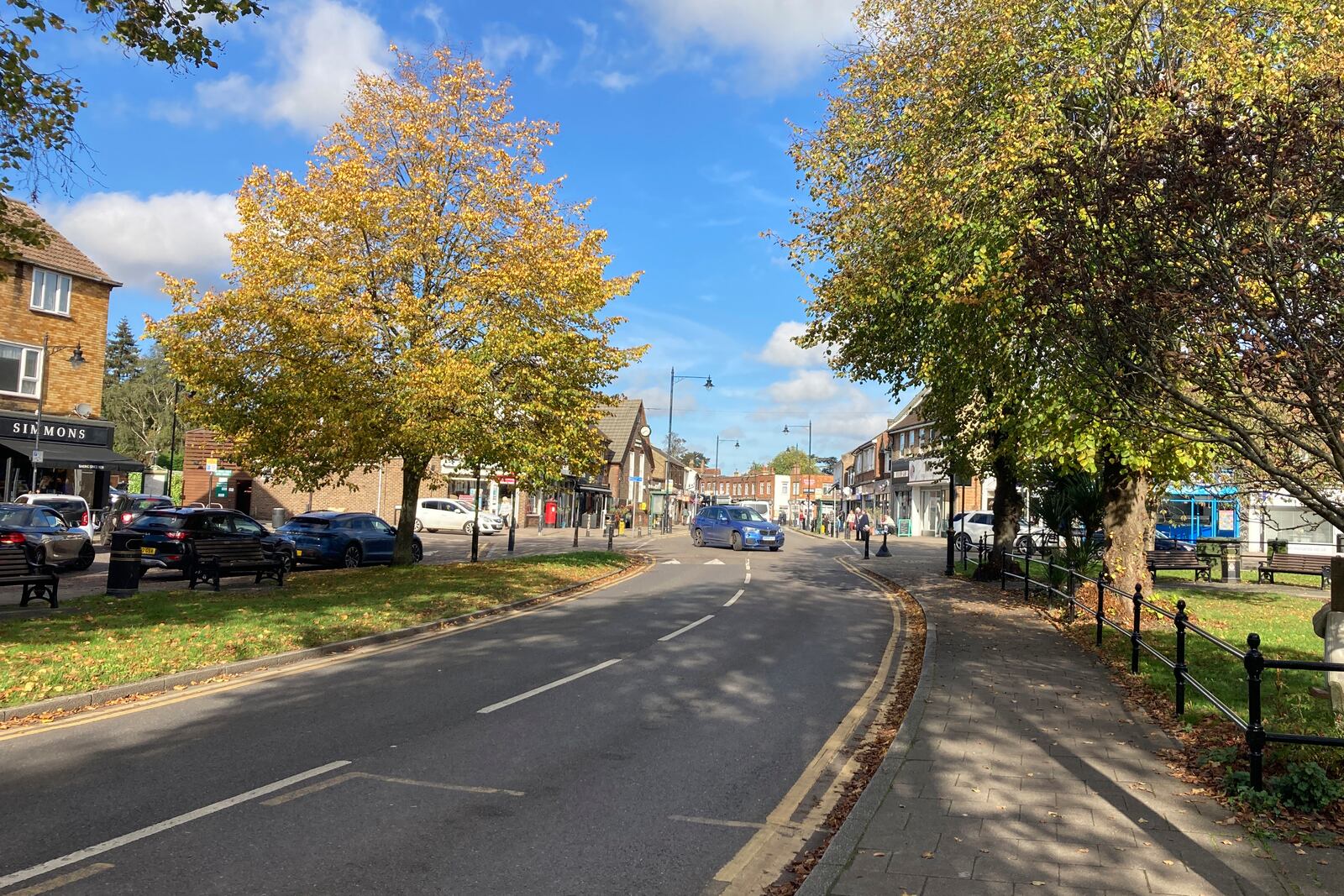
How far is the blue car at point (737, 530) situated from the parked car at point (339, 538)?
14.7 metres

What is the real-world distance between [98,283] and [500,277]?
883 inches

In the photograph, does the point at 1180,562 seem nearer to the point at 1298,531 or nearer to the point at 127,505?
the point at 1298,531

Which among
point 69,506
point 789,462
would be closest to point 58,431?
point 69,506

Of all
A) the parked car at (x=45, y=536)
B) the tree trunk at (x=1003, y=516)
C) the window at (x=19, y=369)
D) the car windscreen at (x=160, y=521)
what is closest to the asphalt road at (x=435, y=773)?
the car windscreen at (x=160, y=521)

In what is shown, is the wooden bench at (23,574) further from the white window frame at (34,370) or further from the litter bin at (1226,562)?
the litter bin at (1226,562)

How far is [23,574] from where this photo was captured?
12703mm

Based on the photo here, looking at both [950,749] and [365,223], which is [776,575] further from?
[950,749]

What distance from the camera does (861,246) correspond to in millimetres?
17656

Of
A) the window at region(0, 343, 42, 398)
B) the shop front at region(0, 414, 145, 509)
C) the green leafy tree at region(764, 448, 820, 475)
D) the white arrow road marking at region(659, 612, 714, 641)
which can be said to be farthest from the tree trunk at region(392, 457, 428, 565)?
the green leafy tree at region(764, 448, 820, 475)

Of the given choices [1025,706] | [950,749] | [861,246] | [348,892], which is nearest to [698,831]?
[348,892]

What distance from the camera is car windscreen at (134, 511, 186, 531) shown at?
736 inches

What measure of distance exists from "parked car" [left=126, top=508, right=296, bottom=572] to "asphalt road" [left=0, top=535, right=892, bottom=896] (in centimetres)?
940

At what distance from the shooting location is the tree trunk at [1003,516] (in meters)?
22.2

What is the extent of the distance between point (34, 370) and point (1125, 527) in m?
33.2
